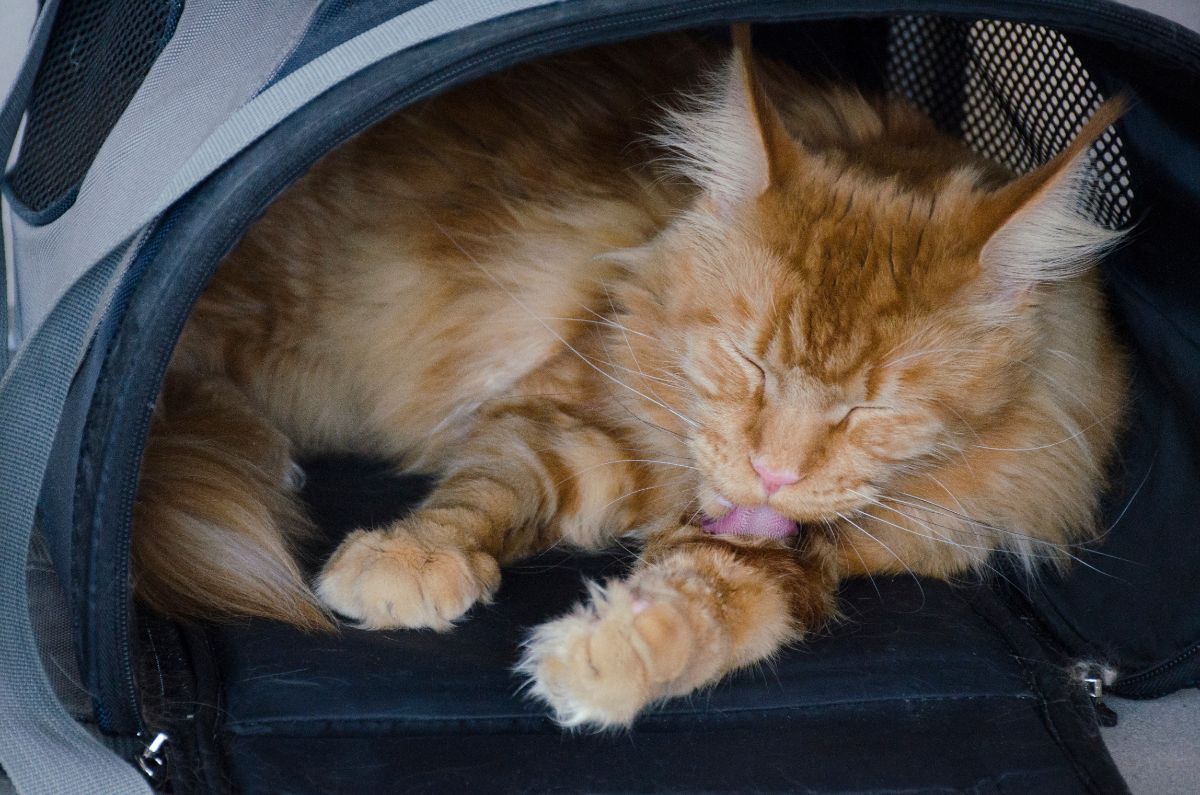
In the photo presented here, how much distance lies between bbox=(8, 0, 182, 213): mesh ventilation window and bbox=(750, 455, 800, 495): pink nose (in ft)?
2.99

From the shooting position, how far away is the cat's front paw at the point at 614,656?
1.24 metres

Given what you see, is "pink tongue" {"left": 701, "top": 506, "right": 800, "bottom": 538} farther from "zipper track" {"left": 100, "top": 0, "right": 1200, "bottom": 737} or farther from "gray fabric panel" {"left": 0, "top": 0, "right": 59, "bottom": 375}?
"gray fabric panel" {"left": 0, "top": 0, "right": 59, "bottom": 375}

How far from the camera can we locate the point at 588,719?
1.27 meters

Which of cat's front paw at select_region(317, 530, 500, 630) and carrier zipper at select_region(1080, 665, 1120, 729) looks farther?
carrier zipper at select_region(1080, 665, 1120, 729)

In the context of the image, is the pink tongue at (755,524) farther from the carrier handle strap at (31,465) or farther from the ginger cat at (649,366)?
the carrier handle strap at (31,465)

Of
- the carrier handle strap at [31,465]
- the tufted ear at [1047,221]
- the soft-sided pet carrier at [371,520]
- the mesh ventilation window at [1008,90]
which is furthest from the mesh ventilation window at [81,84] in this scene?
the mesh ventilation window at [1008,90]

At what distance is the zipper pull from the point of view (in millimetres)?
1241

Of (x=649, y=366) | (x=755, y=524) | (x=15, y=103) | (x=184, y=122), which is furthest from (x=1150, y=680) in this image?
(x=15, y=103)

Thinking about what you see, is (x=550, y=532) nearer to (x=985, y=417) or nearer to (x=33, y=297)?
(x=985, y=417)

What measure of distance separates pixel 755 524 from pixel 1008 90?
107 cm

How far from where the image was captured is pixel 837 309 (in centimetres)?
139

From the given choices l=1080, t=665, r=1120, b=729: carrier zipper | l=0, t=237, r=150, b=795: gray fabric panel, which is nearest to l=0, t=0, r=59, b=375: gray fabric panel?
l=0, t=237, r=150, b=795: gray fabric panel

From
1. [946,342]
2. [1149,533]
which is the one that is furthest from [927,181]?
[1149,533]

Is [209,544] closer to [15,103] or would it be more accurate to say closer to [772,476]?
[15,103]
